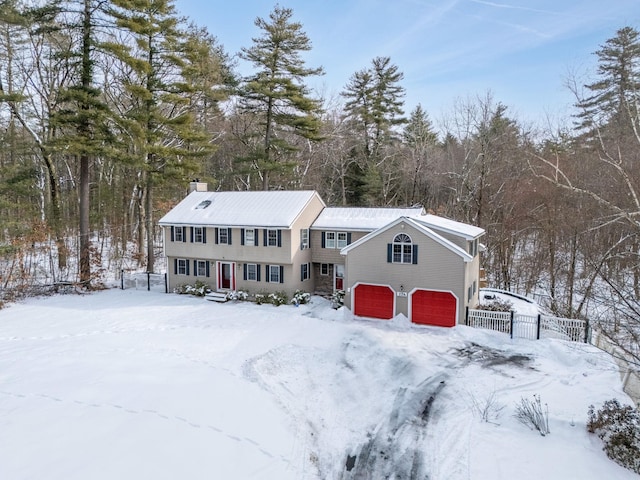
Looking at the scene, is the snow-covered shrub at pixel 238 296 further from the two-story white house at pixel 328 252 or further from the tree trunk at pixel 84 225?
the tree trunk at pixel 84 225

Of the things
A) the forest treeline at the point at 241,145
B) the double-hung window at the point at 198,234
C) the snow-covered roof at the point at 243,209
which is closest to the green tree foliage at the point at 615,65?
the forest treeline at the point at 241,145

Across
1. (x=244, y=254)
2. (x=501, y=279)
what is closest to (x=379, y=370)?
(x=244, y=254)

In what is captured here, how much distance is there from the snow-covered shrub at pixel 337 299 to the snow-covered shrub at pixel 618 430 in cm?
1191

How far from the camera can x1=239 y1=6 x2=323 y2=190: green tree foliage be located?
27641mm

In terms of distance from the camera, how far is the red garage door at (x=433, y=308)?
17484mm

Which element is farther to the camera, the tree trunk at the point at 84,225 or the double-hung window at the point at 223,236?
the tree trunk at the point at 84,225

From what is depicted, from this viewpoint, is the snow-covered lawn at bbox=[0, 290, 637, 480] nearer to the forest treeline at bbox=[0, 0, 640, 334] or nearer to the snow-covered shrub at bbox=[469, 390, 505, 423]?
the snow-covered shrub at bbox=[469, 390, 505, 423]

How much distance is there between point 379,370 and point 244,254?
36.9 ft

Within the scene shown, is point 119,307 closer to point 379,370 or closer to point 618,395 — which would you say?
point 379,370

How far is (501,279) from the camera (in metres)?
27.0

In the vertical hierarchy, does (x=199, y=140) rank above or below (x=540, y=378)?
above

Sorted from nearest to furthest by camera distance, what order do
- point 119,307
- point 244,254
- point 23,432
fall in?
1. point 23,432
2. point 119,307
3. point 244,254

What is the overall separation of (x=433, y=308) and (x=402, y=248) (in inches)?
122

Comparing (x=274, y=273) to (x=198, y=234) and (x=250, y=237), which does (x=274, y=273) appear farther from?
(x=198, y=234)
